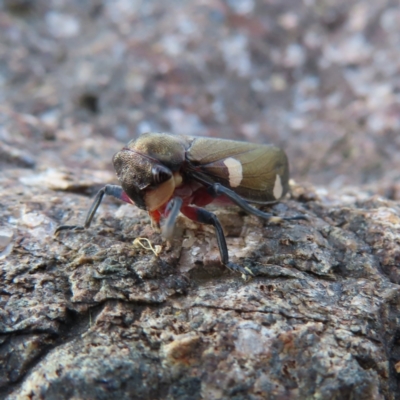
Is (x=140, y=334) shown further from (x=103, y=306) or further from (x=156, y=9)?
(x=156, y=9)

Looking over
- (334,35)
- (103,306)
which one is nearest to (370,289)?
(103,306)

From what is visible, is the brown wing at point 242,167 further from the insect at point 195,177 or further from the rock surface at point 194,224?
the rock surface at point 194,224

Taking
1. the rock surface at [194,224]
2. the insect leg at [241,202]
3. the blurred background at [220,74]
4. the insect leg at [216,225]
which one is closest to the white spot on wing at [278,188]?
the rock surface at [194,224]

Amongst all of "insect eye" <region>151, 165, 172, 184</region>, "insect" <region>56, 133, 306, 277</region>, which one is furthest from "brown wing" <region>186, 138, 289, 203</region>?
"insect eye" <region>151, 165, 172, 184</region>

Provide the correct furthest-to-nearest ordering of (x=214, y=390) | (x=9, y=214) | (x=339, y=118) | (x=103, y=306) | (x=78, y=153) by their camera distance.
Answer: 1. (x=339, y=118)
2. (x=78, y=153)
3. (x=9, y=214)
4. (x=103, y=306)
5. (x=214, y=390)

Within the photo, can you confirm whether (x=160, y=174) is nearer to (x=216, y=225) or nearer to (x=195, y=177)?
(x=195, y=177)

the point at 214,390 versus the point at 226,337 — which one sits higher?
the point at 226,337

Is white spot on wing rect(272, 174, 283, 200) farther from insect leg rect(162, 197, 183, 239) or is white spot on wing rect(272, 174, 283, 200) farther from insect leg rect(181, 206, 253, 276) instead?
insect leg rect(162, 197, 183, 239)
